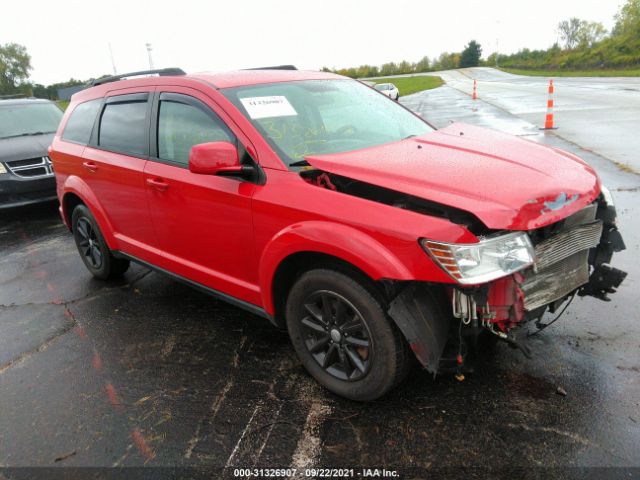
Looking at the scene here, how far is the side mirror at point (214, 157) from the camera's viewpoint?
2764 mm

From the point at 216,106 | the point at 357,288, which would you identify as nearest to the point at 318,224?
the point at 357,288

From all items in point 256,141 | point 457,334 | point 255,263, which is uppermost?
point 256,141

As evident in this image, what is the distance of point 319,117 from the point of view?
11.0 ft

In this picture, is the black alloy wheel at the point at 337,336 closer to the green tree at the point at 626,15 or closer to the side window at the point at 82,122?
the side window at the point at 82,122

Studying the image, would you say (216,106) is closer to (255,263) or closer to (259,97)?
(259,97)

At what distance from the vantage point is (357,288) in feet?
8.18

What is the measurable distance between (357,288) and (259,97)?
1.51 metres

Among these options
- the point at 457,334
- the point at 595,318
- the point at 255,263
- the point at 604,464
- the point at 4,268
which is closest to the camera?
→ the point at 604,464

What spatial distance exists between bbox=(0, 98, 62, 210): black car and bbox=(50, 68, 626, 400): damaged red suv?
14.4 ft

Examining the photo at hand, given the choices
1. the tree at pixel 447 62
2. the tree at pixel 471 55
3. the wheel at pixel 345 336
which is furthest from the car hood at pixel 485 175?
the tree at pixel 471 55

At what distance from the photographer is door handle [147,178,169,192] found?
3.43 meters

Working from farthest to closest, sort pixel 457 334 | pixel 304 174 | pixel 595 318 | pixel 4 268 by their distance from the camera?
pixel 4 268 < pixel 595 318 < pixel 304 174 < pixel 457 334

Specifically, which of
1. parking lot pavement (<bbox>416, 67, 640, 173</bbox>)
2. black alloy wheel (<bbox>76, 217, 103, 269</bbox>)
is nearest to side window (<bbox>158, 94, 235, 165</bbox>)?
black alloy wheel (<bbox>76, 217, 103, 269</bbox>)

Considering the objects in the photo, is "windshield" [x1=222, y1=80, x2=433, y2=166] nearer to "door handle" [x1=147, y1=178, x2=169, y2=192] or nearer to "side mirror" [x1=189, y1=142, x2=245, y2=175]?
"side mirror" [x1=189, y1=142, x2=245, y2=175]
